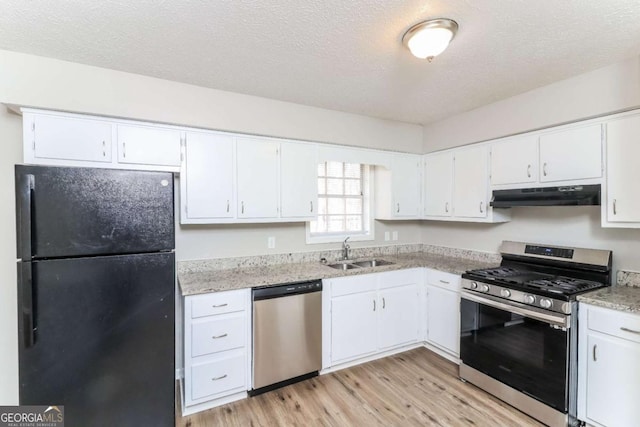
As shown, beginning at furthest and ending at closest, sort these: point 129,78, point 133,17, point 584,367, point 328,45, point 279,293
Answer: point 279,293 → point 129,78 → point 584,367 → point 328,45 → point 133,17

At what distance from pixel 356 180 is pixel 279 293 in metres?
1.88

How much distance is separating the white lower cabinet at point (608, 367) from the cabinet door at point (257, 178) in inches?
99.3

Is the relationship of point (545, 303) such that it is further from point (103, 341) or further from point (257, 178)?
point (103, 341)

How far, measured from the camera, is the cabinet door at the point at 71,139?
2.06 meters

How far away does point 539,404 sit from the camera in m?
2.16

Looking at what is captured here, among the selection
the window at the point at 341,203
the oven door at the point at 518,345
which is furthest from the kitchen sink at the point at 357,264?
the oven door at the point at 518,345

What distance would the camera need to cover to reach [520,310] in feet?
7.41

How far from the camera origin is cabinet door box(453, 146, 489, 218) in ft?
10.1

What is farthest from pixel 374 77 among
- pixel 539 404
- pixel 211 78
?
pixel 539 404

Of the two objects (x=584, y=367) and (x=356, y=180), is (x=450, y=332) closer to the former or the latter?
(x=584, y=367)

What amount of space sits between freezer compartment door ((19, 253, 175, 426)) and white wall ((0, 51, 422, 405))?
39.7 inches

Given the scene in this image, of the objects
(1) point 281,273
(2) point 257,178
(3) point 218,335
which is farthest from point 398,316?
(2) point 257,178

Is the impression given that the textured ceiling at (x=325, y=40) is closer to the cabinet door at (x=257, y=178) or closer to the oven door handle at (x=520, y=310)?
the cabinet door at (x=257, y=178)

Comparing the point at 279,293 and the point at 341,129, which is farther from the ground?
the point at 341,129
